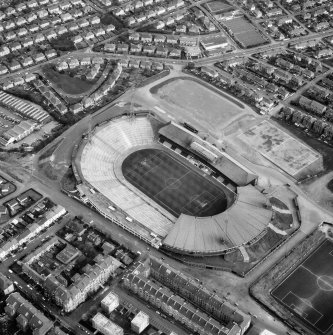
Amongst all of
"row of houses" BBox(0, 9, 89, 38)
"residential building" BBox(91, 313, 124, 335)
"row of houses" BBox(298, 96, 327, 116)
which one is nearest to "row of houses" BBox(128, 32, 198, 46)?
"row of houses" BBox(0, 9, 89, 38)

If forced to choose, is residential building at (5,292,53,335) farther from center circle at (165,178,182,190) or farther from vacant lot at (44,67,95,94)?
vacant lot at (44,67,95,94)

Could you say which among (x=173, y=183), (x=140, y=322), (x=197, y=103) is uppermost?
(x=197, y=103)

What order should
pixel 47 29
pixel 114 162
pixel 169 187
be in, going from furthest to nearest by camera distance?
pixel 47 29 < pixel 114 162 < pixel 169 187

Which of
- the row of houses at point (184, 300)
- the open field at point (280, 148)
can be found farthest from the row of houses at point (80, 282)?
the open field at point (280, 148)

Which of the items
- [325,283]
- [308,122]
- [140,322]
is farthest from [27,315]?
Result: [308,122]

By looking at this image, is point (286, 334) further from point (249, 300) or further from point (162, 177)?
point (162, 177)

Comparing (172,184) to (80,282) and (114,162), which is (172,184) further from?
(80,282)

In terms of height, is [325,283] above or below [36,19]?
below

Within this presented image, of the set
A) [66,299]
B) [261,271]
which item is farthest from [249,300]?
[66,299]
